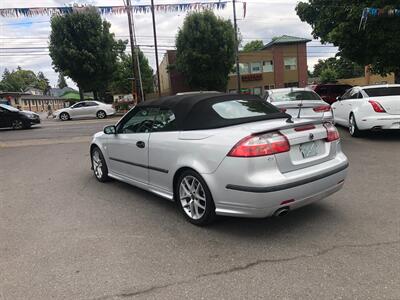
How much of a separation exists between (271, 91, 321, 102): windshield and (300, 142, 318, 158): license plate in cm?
594

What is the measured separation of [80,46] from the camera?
103 ft

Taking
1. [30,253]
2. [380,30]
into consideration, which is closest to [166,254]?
[30,253]

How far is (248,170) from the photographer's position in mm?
3775

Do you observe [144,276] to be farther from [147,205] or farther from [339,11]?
[339,11]

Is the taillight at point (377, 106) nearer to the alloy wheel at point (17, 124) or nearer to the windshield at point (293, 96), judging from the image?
the windshield at point (293, 96)

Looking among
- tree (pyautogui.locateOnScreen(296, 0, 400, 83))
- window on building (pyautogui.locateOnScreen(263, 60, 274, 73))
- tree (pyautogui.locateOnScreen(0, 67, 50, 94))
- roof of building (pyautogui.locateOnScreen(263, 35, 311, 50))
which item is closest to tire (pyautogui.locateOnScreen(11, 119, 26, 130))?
tree (pyautogui.locateOnScreen(296, 0, 400, 83))

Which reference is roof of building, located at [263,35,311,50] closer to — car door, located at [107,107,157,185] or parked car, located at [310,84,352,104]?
parked car, located at [310,84,352,104]

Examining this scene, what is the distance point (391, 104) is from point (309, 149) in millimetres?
6369

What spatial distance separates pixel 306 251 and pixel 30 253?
8.99ft

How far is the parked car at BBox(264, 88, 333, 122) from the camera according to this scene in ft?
30.3

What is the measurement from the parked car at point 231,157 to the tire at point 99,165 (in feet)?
4.02

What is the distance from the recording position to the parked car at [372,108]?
30.9 feet

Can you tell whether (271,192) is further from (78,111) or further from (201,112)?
(78,111)

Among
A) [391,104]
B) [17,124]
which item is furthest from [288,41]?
[391,104]
